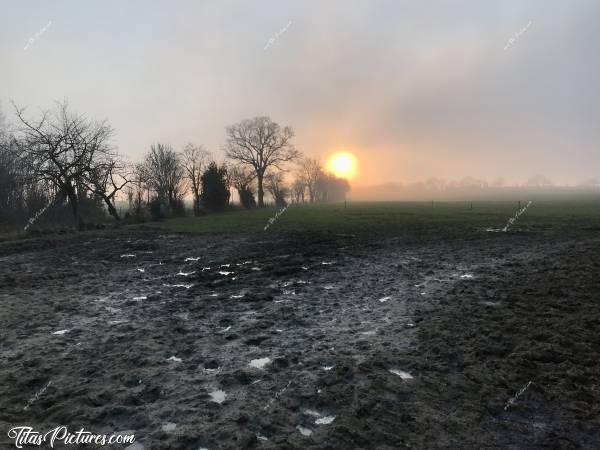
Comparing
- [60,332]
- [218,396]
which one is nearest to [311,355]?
[218,396]

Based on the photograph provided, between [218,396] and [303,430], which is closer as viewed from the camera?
[303,430]

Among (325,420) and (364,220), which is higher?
(364,220)

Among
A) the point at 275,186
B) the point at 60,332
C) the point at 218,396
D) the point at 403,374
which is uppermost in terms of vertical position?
the point at 275,186

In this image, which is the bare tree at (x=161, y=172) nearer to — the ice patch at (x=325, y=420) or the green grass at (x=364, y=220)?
the green grass at (x=364, y=220)

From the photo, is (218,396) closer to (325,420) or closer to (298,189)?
(325,420)

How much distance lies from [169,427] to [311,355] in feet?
8.16

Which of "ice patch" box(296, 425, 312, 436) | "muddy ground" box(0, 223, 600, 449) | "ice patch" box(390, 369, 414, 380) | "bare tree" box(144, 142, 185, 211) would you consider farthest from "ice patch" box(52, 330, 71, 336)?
"bare tree" box(144, 142, 185, 211)

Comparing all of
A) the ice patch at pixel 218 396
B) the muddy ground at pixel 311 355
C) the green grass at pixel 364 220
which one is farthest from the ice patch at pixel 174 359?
the green grass at pixel 364 220

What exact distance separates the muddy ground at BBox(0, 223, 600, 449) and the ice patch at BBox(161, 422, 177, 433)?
1cm

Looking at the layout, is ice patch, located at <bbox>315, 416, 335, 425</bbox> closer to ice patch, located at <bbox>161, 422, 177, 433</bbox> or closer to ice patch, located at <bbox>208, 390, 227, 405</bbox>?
ice patch, located at <bbox>208, 390, 227, 405</bbox>

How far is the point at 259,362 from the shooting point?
581 centimetres

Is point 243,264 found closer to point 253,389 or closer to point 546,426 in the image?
point 253,389

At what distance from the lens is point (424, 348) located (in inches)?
246

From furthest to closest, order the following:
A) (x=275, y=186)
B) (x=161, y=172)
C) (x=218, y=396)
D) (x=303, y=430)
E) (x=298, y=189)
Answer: (x=298, y=189)
(x=275, y=186)
(x=161, y=172)
(x=218, y=396)
(x=303, y=430)
